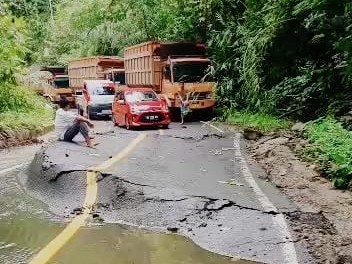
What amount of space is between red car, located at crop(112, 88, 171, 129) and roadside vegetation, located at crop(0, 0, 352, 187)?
9.89 feet

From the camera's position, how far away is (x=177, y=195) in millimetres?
8164

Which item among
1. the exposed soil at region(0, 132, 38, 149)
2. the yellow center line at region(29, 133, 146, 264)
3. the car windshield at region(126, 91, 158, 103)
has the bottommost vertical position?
the exposed soil at region(0, 132, 38, 149)

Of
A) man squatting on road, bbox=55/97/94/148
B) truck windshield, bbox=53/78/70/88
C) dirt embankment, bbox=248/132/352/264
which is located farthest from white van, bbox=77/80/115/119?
dirt embankment, bbox=248/132/352/264

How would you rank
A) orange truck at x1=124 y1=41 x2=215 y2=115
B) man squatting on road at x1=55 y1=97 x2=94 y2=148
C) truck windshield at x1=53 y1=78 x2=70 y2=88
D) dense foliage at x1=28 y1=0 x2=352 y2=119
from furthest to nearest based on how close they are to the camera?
truck windshield at x1=53 y1=78 x2=70 y2=88 → orange truck at x1=124 y1=41 x2=215 y2=115 → dense foliage at x1=28 y1=0 x2=352 y2=119 → man squatting on road at x1=55 y1=97 x2=94 y2=148

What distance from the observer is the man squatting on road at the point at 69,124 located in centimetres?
1274

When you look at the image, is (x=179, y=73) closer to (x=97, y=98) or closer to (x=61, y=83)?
(x=97, y=98)

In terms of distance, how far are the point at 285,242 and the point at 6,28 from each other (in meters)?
15.0

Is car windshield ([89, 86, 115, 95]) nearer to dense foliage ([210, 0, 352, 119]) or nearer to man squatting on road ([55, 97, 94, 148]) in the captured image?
dense foliage ([210, 0, 352, 119])

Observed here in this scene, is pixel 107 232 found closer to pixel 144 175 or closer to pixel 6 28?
pixel 144 175

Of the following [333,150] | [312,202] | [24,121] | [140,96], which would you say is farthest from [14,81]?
[312,202]

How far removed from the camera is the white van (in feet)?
84.6

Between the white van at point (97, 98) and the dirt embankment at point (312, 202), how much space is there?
14.0 meters

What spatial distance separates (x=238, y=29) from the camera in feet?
74.4

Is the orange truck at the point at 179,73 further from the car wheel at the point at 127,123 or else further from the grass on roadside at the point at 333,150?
the grass on roadside at the point at 333,150
